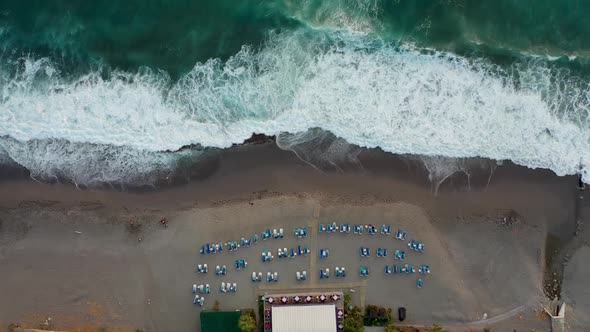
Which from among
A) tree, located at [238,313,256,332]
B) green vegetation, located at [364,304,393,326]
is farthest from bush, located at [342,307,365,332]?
tree, located at [238,313,256,332]

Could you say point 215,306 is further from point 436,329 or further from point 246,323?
point 436,329

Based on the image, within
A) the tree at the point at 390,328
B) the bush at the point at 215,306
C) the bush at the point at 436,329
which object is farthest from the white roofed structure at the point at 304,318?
the bush at the point at 436,329

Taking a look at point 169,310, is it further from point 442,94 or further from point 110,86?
point 442,94

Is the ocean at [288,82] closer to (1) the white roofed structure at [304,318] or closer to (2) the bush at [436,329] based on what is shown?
(1) the white roofed structure at [304,318]

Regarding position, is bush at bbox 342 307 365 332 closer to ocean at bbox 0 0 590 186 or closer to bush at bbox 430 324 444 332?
bush at bbox 430 324 444 332

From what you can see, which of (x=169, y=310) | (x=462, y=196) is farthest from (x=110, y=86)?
(x=462, y=196)

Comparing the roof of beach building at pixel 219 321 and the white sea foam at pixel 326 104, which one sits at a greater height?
the white sea foam at pixel 326 104
